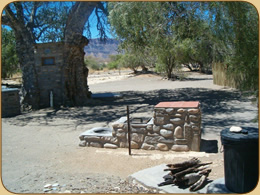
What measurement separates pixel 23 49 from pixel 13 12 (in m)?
1.85

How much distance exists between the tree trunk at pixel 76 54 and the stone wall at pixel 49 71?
425mm

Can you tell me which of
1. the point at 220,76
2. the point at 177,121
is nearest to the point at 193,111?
the point at 177,121

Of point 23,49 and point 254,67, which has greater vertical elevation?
point 23,49

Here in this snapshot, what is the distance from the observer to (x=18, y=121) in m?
11.4

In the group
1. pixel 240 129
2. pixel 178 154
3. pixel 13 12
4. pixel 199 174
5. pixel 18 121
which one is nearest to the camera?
pixel 240 129

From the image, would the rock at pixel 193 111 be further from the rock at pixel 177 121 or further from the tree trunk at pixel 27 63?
the tree trunk at pixel 27 63

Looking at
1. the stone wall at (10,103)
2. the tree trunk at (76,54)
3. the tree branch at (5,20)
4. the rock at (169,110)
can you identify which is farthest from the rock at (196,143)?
the tree branch at (5,20)

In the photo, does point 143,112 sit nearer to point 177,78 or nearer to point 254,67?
point 254,67

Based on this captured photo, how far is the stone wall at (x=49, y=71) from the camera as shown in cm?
1464

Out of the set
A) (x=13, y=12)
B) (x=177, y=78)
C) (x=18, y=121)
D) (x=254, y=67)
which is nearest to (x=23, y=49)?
(x=13, y=12)

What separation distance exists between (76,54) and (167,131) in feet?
31.4

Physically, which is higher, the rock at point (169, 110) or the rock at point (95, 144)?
the rock at point (169, 110)

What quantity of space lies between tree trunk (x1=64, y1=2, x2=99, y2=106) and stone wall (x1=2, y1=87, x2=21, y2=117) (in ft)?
8.64

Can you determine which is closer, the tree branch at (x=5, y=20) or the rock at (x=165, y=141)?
the rock at (x=165, y=141)
